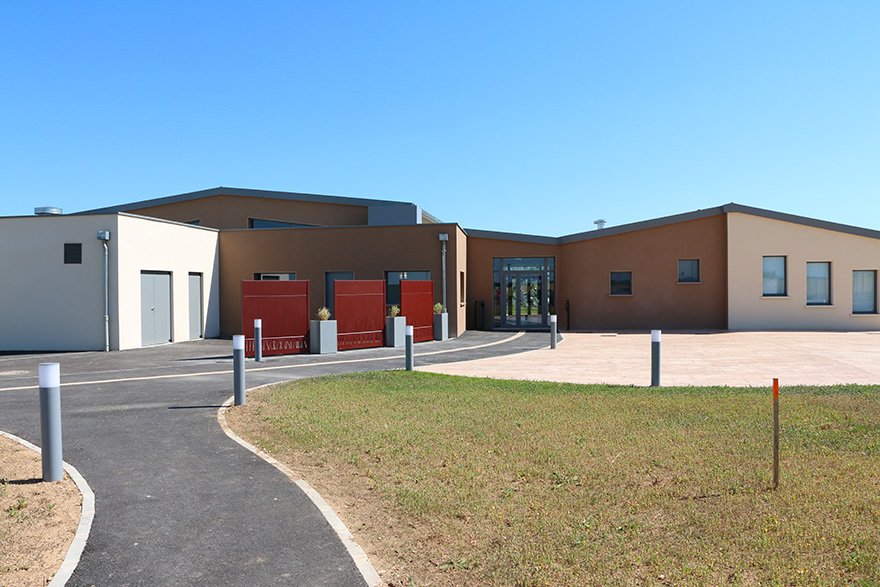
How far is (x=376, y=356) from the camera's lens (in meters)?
16.3

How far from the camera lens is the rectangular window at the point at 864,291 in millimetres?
25516

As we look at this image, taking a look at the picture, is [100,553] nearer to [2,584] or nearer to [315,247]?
[2,584]

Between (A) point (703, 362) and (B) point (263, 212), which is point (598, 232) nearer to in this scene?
(A) point (703, 362)

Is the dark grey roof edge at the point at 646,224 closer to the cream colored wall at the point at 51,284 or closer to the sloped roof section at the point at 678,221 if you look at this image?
the sloped roof section at the point at 678,221

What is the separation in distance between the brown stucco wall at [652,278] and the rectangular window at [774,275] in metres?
1.75

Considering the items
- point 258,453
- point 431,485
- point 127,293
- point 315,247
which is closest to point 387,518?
point 431,485

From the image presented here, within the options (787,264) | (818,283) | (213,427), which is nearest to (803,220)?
(787,264)

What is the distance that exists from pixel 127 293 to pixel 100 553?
1653 centimetres

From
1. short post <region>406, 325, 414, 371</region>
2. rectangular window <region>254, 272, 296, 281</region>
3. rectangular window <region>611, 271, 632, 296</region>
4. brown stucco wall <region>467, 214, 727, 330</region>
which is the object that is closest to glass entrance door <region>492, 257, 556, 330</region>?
brown stucco wall <region>467, 214, 727, 330</region>

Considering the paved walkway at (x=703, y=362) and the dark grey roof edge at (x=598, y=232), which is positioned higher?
the dark grey roof edge at (x=598, y=232)

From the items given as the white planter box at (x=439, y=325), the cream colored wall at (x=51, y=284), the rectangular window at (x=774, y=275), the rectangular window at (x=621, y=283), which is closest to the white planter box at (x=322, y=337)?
the white planter box at (x=439, y=325)

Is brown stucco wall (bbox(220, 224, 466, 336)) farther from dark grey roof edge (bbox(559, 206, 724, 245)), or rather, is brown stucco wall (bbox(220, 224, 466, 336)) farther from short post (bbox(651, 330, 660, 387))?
short post (bbox(651, 330, 660, 387))

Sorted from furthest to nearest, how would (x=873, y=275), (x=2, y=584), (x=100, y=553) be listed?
(x=873, y=275)
(x=100, y=553)
(x=2, y=584)

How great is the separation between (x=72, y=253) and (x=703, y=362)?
18133mm
